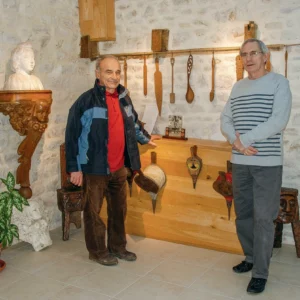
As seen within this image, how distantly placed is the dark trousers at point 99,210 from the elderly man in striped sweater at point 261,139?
0.94 meters

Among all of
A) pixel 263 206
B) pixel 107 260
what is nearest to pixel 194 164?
pixel 263 206

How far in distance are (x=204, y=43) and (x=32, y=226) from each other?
2023 mm

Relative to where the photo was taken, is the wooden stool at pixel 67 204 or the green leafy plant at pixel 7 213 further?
the wooden stool at pixel 67 204

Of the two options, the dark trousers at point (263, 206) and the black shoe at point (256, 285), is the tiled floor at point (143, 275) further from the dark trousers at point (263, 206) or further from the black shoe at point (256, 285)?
the dark trousers at point (263, 206)

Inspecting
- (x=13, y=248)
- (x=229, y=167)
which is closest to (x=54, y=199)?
(x=13, y=248)

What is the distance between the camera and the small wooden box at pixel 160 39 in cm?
374

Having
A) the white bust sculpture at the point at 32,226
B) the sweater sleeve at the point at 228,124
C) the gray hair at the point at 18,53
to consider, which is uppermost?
the gray hair at the point at 18,53

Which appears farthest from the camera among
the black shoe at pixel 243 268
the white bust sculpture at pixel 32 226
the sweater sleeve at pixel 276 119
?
the white bust sculpture at pixel 32 226

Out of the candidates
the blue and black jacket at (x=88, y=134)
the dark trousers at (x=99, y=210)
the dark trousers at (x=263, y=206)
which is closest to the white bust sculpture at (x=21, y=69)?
the blue and black jacket at (x=88, y=134)

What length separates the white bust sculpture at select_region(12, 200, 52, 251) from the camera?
340 cm

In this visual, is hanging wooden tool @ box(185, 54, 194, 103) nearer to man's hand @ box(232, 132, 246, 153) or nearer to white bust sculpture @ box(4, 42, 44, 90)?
man's hand @ box(232, 132, 246, 153)

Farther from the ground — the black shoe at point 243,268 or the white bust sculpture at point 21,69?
the white bust sculpture at point 21,69

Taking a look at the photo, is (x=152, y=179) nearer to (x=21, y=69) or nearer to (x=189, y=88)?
(x=189, y=88)

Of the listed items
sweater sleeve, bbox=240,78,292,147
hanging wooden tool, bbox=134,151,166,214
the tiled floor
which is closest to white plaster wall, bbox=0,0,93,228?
the tiled floor
